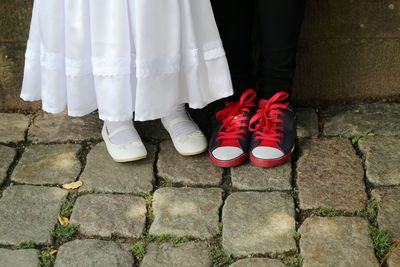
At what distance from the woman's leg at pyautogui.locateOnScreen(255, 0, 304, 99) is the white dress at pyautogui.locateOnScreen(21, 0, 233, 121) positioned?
0.18 meters

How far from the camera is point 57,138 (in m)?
2.47

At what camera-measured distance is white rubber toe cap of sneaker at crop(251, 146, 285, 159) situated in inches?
86.7

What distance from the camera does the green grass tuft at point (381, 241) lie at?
1.85 metres

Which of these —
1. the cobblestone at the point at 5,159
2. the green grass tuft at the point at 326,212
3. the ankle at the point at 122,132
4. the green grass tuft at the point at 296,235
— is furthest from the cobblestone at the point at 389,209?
the cobblestone at the point at 5,159

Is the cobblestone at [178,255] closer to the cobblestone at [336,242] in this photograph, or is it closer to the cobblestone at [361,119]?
the cobblestone at [336,242]

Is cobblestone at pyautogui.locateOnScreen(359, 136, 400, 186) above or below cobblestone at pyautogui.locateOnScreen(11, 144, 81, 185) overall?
below

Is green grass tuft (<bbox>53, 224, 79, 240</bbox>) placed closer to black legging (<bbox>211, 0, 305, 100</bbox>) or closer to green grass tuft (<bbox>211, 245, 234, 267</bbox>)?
green grass tuft (<bbox>211, 245, 234, 267</bbox>)

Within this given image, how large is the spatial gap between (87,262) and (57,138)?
2.41ft

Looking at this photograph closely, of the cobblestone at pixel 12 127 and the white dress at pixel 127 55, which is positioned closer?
the white dress at pixel 127 55

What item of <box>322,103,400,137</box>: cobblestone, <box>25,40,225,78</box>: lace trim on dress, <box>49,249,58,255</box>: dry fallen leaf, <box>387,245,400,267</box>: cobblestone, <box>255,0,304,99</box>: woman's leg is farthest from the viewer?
<box>322,103,400,137</box>: cobblestone

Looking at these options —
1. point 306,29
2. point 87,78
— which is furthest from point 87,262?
point 306,29

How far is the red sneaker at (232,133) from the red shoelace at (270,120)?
40 mm

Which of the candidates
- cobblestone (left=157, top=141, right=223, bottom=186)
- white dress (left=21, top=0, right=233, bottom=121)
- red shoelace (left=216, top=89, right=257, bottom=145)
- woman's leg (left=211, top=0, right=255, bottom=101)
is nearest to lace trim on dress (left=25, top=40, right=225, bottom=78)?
white dress (left=21, top=0, right=233, bottom=121)

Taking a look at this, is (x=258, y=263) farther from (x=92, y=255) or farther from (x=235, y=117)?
(x=235, y=117)
